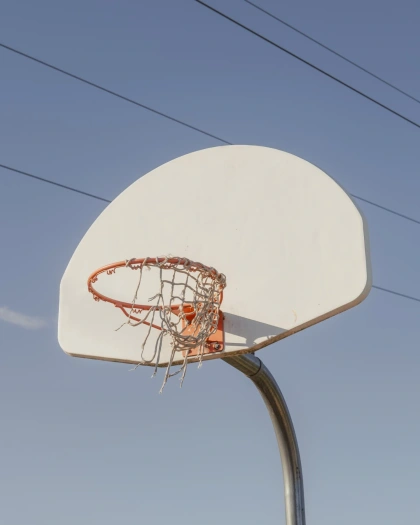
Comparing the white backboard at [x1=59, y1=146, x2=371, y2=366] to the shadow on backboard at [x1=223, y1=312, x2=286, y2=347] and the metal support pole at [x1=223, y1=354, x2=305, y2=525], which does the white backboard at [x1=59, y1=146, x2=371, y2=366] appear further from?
the metal support pole at [x1=223, y1=354, x2=305, y2=525]

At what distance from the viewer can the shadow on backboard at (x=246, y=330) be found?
3.61 meters

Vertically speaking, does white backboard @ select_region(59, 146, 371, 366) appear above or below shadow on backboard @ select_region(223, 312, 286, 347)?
above

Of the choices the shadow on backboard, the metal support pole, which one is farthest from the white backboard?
the metal support pole

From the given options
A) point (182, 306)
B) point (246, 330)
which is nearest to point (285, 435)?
point (246, 330)

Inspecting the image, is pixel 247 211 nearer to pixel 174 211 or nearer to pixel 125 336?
pixel 174 211

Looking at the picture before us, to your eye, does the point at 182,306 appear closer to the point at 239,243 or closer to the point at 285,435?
the point at 239,243

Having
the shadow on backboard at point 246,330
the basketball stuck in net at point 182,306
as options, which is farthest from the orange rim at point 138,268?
the shadow on backboard at point 246,330

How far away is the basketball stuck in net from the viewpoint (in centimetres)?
365

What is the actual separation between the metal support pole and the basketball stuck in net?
0.28 metres

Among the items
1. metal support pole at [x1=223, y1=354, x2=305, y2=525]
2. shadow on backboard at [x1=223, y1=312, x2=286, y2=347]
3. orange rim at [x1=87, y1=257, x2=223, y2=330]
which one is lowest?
metal support pole at [x1=223, y1=354, x2=305, y2=525]

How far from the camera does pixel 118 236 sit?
13.7 feet

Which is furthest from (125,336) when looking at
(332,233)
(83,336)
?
(332,233)

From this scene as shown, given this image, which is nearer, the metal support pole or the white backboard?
the white backboard

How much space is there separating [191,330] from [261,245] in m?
0.53
